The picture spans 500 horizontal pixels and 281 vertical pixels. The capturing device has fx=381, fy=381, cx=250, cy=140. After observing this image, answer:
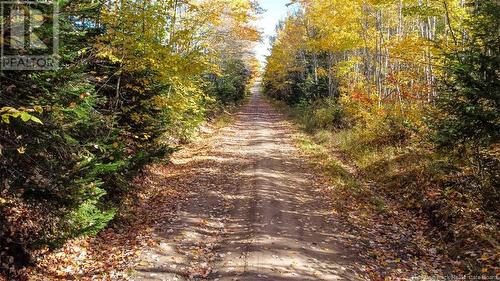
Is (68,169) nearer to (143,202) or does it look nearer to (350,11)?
(143,202)

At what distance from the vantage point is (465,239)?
9.06 metres

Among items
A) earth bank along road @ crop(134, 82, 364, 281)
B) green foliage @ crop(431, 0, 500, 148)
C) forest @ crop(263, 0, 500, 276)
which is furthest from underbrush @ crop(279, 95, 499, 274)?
earth bank along road @ crop(134, 82, 364, 281)

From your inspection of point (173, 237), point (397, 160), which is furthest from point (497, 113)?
point (173, 237)

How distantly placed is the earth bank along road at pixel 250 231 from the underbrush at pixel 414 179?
1706mm

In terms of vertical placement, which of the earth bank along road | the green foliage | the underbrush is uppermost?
the green foliage

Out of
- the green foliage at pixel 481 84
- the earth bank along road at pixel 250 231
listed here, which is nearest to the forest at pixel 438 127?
the green foliage at pixel 481 84

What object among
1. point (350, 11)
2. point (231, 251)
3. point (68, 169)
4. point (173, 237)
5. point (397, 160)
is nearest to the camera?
point (68, 169)

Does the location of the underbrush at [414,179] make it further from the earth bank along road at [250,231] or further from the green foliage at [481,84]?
the earth bank along road at [250,231]

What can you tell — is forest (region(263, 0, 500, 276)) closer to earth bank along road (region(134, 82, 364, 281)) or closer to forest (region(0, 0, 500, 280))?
forest (region(0, 0, 500, 280))

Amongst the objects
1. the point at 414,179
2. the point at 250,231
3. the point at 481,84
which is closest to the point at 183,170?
the point at 250,231

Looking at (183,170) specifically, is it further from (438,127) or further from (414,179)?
(438,127)

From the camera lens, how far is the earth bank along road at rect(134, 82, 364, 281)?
813 cm

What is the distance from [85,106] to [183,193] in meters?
5.69

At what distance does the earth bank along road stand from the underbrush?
67.2 inches
